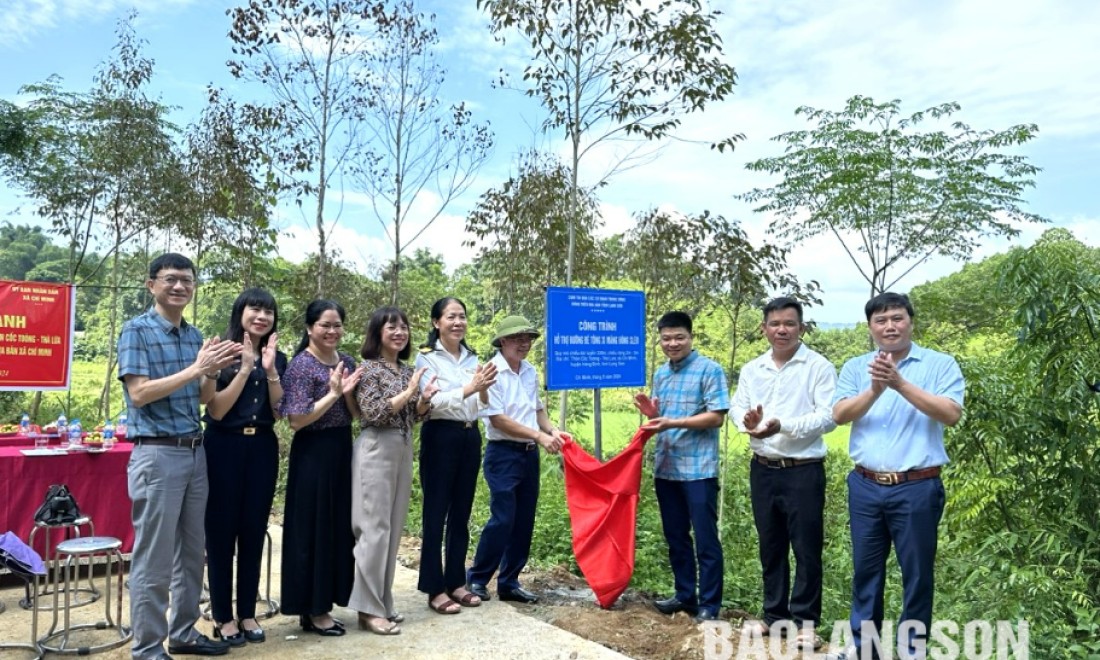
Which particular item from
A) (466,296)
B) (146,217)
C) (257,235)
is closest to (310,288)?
(257,235)

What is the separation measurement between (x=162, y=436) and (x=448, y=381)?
4.46 ft

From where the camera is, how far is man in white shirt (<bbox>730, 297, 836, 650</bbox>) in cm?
359

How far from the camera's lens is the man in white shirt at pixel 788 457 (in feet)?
11.8

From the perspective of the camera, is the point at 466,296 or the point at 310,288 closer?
the point at 310,288

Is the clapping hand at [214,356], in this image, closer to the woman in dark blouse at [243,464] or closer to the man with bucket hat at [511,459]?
the woman in dark blouse at [243,464]

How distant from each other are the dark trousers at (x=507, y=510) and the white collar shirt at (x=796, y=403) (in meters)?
1.22

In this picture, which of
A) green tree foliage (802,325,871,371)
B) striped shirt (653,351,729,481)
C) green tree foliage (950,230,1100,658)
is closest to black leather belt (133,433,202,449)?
striped shirt (653,351,729,481)

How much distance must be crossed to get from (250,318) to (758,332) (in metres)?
4.79

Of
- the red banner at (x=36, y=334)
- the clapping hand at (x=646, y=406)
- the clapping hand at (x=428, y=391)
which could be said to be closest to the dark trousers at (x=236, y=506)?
the clapping hand at (x=428, y=391)

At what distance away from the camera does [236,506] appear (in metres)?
3.60

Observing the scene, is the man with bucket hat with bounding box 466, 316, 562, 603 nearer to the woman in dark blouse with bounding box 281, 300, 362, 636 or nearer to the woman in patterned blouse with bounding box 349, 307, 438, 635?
the woman in patterned blouse with bounding box 349, 307, 438, 635

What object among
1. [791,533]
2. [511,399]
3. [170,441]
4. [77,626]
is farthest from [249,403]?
[791,533]

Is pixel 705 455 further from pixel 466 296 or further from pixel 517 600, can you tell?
pixel 466 296

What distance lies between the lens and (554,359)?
467 centimetres
